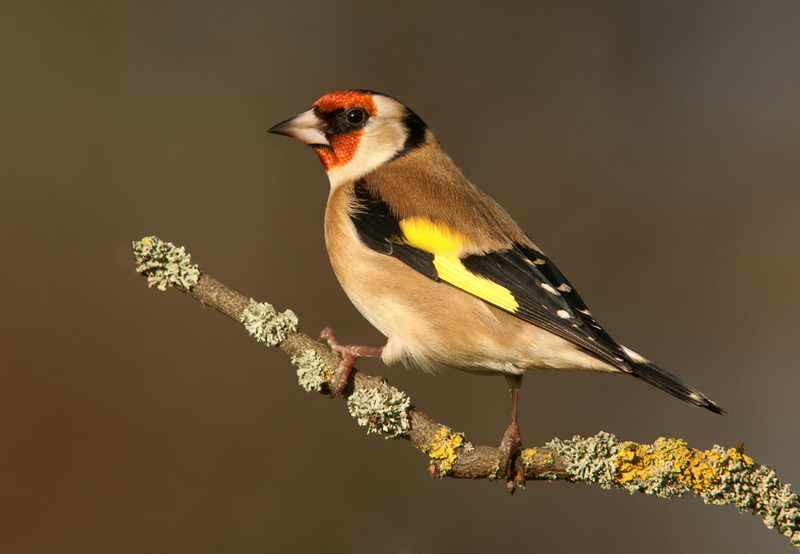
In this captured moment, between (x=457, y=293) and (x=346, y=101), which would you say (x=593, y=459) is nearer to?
(x=457, y=293)

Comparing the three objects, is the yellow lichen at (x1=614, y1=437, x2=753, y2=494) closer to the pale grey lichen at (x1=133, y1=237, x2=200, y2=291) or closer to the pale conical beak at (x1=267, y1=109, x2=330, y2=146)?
the pale grey lichen at (x1=133, y1=237, x2=200, y2=291)

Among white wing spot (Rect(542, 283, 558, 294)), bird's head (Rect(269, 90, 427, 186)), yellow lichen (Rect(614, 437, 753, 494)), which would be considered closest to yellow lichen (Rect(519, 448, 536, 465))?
yellow lichen (Rect(614, 437, 753, 494))

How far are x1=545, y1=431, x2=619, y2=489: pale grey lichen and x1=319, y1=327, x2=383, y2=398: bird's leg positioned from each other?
2.20 feet

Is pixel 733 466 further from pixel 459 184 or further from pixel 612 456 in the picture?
pixel 459 184

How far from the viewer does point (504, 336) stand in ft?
6.63

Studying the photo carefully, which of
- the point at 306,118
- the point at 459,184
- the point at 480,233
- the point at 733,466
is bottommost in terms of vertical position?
the point at 733,466

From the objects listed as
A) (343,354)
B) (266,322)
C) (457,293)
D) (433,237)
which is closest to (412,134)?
(433,237)

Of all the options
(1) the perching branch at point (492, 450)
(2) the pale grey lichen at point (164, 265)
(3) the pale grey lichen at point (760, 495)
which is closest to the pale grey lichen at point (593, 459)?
(1) the perching branch at point (492, 450)

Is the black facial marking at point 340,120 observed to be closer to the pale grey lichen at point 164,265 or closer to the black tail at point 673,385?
the pale grey lichen at point 164,265

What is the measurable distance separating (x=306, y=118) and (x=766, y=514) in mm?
2073

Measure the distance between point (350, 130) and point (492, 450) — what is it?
4.70 ft

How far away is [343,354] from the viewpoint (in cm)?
195

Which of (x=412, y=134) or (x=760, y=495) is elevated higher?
(x=412, y=134)

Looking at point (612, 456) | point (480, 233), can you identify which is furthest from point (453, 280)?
point (612, 456)
